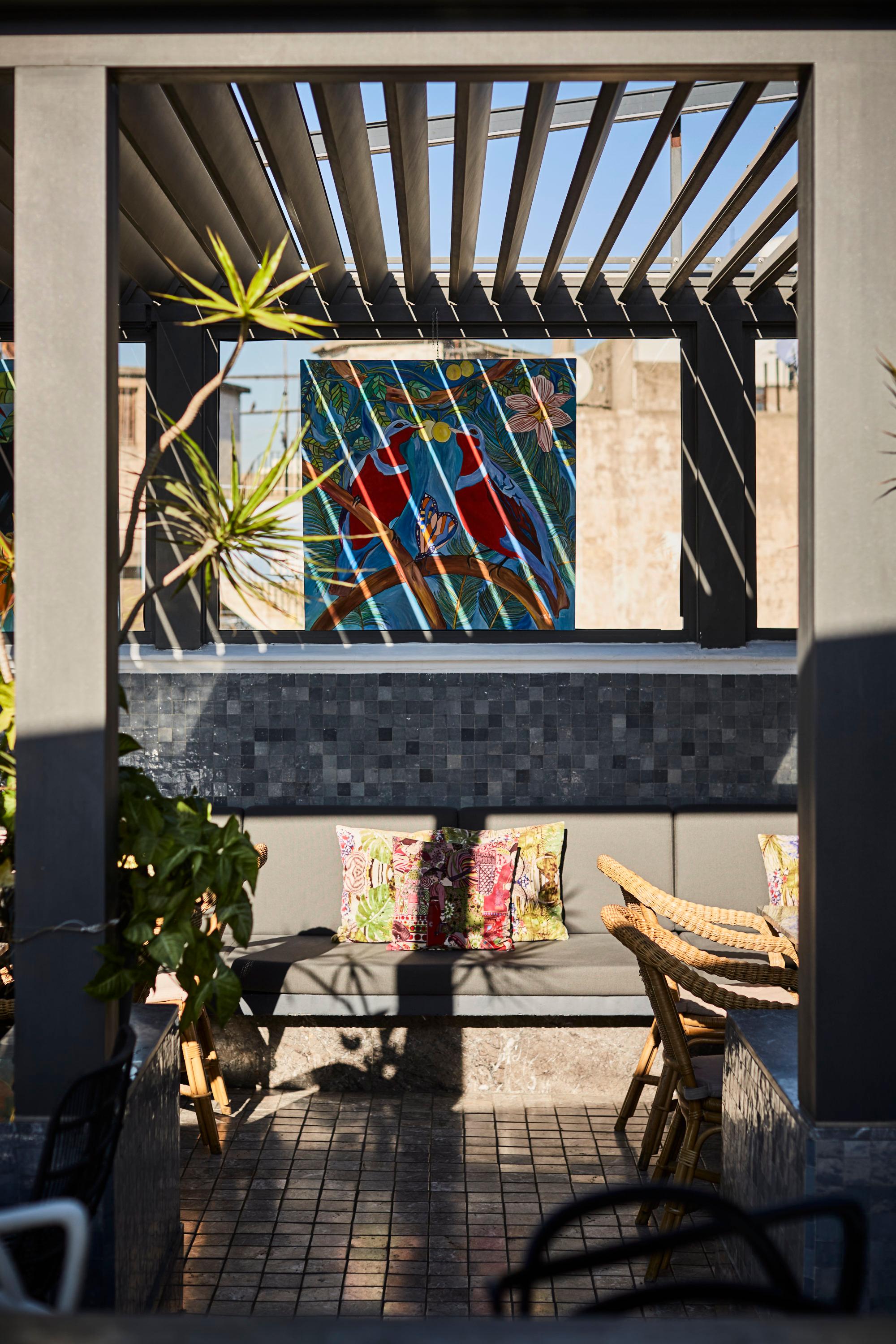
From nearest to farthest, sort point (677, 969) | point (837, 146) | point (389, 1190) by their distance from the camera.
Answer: point (837, 146) → point (677, 969) → point (389, 1190)

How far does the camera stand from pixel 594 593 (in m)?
5.39

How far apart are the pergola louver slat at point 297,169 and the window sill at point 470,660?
168cm

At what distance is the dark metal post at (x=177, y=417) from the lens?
17.2 feet

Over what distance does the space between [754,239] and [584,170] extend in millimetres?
1128

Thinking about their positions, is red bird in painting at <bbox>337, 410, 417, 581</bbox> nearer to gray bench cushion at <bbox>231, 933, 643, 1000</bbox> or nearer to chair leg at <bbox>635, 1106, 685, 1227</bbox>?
gray bench cushion at <bbox>231, 933, 643, 1000</bbox>

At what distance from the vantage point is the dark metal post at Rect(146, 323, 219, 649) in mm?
5230

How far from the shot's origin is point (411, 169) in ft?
12.1

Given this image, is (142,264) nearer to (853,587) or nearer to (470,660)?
(470,660)

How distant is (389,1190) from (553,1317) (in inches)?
32.7

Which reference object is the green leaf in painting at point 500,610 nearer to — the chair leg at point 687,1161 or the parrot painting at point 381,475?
the parrot painting at point 381,475

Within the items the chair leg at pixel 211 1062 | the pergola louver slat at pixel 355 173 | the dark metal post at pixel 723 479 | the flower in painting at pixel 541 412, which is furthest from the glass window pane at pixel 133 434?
the dark metal post at pixel 723 479

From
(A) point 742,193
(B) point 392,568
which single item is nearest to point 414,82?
(A) point 742,193

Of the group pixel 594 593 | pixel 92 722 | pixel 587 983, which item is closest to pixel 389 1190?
pixel 587 983

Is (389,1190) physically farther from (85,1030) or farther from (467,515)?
(467,515)
